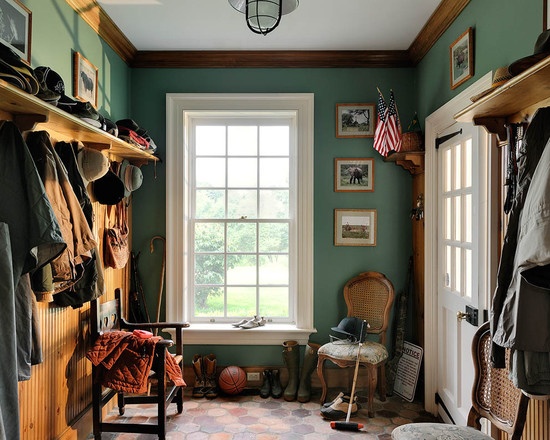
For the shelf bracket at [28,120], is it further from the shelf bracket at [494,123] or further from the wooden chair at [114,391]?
the shelf bracket at [494,123]

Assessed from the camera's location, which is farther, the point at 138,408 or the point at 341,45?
the point at 341,45

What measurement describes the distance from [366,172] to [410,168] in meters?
0.37

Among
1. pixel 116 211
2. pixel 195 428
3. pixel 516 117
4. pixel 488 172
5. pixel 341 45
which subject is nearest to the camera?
pixel 516 117

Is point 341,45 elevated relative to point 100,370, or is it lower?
elevated

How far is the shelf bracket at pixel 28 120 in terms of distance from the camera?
191 cm

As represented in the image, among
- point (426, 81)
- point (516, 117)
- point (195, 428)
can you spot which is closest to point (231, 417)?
point (195, 428)

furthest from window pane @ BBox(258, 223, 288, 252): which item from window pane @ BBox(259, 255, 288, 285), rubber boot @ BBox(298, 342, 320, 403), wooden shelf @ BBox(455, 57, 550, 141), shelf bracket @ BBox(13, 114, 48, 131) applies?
shelf bracket @ BBox(13, 114, 48, 131)

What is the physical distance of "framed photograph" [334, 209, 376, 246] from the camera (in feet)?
12.3

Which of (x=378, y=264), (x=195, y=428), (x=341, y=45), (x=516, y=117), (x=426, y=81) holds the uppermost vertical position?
(x=341, y=45)

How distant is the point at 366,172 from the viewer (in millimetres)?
3744

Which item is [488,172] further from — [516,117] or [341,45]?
[341,45]

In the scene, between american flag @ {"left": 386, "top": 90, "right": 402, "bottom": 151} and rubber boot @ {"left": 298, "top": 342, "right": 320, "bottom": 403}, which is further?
rubber boot @ {"left": 298, "top": 342, "right": 320, "bottom": 403}

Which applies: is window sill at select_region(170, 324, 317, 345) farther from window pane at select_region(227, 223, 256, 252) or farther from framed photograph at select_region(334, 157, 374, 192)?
framed photograph at select_region(334, 157, 374, 192)

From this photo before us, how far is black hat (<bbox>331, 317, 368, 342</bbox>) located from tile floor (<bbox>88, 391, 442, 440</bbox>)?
0.59m
